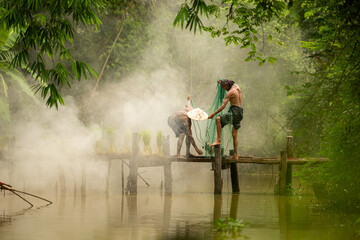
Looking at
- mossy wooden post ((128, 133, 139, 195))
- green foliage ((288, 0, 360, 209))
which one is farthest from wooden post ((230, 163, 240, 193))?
green foliage ((288, 0, 360, 209))

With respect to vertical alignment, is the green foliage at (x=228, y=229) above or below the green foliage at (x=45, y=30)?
below

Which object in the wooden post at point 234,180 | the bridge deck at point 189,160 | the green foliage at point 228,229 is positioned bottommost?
the green foliage at point 228,229

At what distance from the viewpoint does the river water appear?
372 inches

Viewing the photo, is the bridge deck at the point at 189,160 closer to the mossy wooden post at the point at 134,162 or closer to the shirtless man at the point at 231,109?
the mossy wooden post at the point at 134,162

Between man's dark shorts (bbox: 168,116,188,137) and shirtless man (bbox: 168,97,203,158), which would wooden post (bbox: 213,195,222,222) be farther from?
man's dark shorts (bbox: 168,116,188,137)

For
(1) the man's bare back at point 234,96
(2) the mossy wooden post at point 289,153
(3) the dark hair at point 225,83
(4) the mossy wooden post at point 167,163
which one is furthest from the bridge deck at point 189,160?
(3) the dark hair at point 225,83

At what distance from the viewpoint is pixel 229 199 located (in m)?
16.2

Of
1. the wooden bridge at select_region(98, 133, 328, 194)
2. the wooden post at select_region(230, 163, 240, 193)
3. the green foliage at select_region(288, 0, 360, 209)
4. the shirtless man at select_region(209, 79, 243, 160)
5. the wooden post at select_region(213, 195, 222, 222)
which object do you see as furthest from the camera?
the wooden post at select_region(230, 163, 240, 193)

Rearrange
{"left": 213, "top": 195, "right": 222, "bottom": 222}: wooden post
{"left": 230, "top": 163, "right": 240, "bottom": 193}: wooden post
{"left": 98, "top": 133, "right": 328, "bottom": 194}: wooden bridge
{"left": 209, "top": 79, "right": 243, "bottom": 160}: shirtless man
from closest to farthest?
{"left": 213, "top": 195, "right": 222, "bottom": 222}: wooden post
{"left": 209, "top": 79, "right": 243, "bottom": 160}: shirtless man
{"left": 98, "top": 133, "right": 328, "bottom": 194}: wooden bridge
{"left": 230, "top": 163, "right": 240, "bottom": 193}: wooden post

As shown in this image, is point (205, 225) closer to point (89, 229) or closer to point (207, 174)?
point (89, 229)

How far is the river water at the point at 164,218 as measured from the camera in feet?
31.0

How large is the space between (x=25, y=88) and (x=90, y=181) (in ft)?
15.2

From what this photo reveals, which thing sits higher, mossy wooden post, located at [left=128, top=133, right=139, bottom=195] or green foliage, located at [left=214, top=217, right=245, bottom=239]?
mossy wooden post, located at [left=128, top=133, right=139, bottom=195]

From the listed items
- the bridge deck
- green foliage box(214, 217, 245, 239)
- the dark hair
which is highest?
the dark hair
